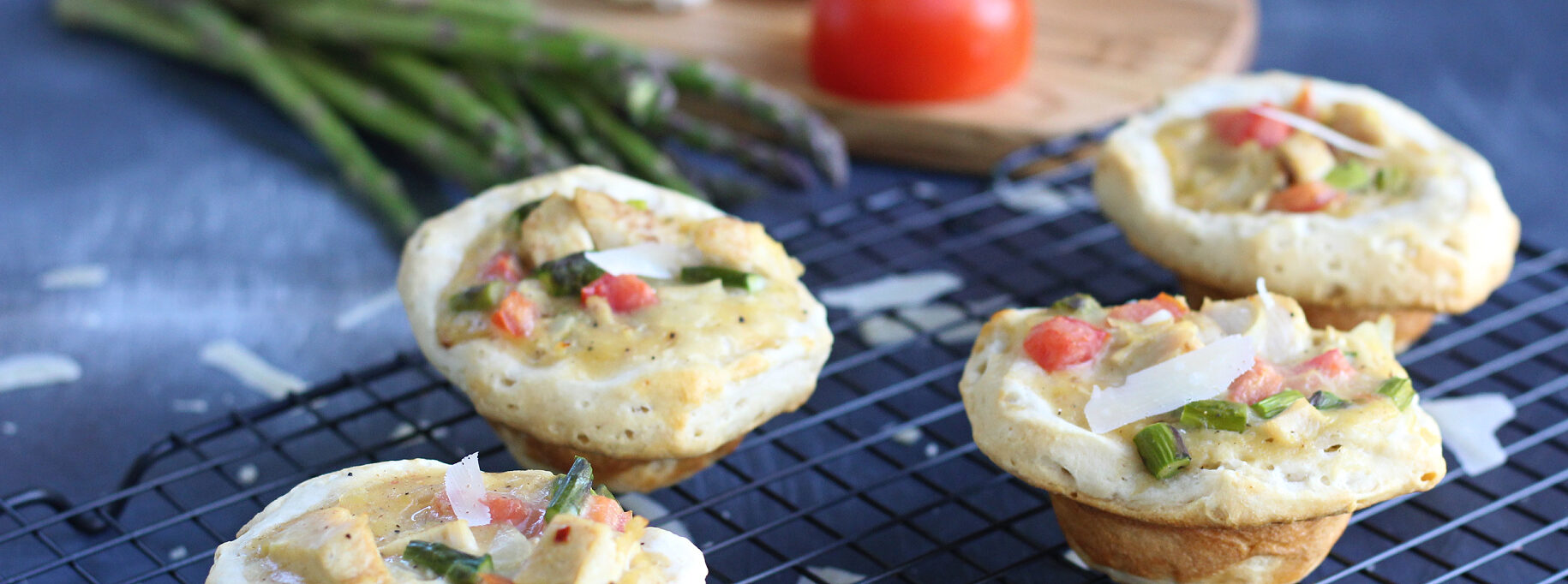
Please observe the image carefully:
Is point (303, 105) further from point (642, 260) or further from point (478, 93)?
point (642, 260)

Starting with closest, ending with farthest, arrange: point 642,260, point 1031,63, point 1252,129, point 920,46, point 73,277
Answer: point 642,260 < point 1252,129 < point 73,277 < point 920,46 < point 1031,63

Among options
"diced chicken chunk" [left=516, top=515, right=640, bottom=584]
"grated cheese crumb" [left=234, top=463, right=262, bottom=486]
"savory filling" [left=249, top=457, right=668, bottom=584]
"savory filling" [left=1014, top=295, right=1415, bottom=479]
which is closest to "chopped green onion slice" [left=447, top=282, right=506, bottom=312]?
"savory filling" [left=249, top=457, right=668, bottom=584]

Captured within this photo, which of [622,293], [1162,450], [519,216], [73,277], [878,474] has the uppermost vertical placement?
[519,216]

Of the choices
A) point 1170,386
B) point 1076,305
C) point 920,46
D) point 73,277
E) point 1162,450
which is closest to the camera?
point 1162,450

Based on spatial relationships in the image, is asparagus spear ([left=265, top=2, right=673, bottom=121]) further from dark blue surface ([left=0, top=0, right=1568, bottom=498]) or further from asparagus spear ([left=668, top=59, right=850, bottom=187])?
dark blue surface ([left=0, top=0, right=1568, bottom=498])

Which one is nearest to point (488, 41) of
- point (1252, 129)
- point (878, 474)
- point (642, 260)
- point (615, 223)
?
point (615, 223)

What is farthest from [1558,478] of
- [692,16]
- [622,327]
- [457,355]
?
[692,16]

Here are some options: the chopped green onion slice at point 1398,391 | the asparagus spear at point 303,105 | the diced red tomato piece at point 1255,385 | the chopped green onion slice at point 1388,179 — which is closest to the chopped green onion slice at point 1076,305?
the diced red tomato piece at point 1255,385

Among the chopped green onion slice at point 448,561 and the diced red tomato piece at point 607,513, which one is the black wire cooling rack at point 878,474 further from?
the chopped green onion slice at point 448,561
